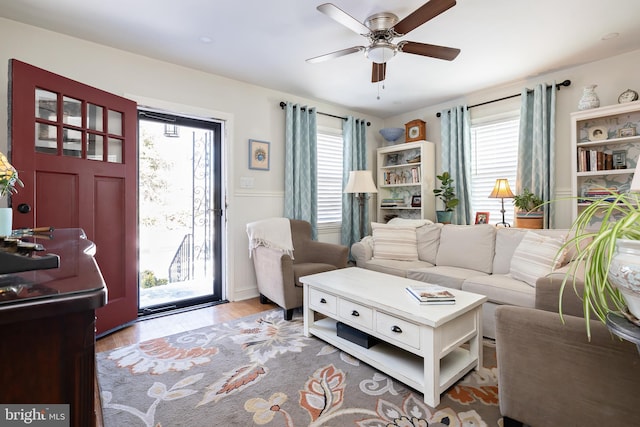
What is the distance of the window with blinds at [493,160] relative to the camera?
3.71m

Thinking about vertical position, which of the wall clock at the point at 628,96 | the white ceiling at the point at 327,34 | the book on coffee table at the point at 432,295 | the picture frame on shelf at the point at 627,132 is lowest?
the book on coffee table at the point at 432,295

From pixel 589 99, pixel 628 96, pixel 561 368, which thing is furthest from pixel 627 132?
pixel 561 368

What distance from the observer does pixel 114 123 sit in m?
2.74

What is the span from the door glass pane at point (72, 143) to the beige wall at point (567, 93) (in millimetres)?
4202

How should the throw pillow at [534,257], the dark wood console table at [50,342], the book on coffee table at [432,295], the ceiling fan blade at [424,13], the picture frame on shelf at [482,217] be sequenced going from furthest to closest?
the picture frame on shelf at [482,217] → the throw pillow at [534,257] → the book on coffee table at [432,295] → the ceiling fan blade at [424,13] → the dark wood console table at [50,342]

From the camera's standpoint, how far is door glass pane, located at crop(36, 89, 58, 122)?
223 centimetres

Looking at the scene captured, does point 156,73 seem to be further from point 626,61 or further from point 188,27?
point 626,61

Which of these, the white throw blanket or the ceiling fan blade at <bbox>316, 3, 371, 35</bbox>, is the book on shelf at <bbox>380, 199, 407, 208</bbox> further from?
the ceiling fan blade at <bbox>316, 3, 371, 35</bbox>

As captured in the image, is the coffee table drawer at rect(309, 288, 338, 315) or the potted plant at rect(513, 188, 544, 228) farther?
the potted plant at rect(513, 188, 544, 228)

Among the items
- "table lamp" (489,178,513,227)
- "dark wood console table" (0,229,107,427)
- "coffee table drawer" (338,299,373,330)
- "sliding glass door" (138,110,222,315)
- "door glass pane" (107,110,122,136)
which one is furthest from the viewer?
"sliding glass door" (138,110,222,315)

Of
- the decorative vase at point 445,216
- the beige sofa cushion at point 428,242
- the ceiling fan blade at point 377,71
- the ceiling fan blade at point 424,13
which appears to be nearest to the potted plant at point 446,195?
the decorative vase at point 445,216

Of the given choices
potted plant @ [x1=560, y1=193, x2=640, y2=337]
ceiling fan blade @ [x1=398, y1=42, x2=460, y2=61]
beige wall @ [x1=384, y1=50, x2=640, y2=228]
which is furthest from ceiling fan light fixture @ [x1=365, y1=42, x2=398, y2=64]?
beige wall @ [x1=384, y1=50, x2=640, y2=228]

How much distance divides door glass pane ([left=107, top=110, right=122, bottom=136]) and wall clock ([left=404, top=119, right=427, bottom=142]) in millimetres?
3531

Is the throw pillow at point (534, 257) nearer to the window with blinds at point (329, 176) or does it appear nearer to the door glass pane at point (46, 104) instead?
the window with blinds at point (329, 176)
